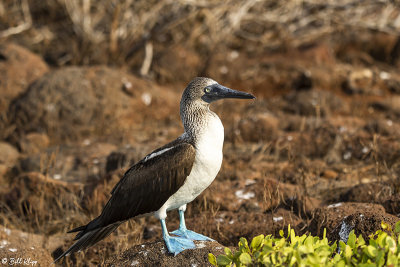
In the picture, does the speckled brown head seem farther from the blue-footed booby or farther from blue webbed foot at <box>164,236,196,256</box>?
blue webbed foot at <box>164,236,196,256</box>

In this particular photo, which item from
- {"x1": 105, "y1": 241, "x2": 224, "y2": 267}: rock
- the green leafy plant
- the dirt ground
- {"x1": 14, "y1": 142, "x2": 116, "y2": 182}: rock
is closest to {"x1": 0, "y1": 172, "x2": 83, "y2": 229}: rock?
the dirt ground

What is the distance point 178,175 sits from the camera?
3836 millimetres

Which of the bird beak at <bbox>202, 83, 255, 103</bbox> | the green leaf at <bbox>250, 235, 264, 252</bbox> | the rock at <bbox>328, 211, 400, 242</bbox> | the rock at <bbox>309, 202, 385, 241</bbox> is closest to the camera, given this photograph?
the green leaf at <bbox>250, 235, 264, 252</bbox>

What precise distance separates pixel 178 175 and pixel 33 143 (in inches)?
208

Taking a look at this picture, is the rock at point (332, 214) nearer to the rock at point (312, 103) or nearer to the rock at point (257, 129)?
the rock at point (257, 129)

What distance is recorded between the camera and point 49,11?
43.4ft

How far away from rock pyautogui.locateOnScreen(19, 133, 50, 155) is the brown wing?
15.1 ft

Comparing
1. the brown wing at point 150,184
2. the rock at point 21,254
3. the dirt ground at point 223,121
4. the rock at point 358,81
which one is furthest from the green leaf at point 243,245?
the rock at point 358,81

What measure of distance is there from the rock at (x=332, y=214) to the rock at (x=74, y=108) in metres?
4.77

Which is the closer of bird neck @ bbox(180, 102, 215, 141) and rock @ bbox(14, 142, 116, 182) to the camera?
bird neck @ bbox(180, 102, 215, 141)

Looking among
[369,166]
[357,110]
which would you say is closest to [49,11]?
[357,110]

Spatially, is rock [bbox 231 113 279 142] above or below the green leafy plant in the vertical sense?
below

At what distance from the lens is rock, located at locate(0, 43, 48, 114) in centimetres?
966

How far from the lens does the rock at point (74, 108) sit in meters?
9.02
